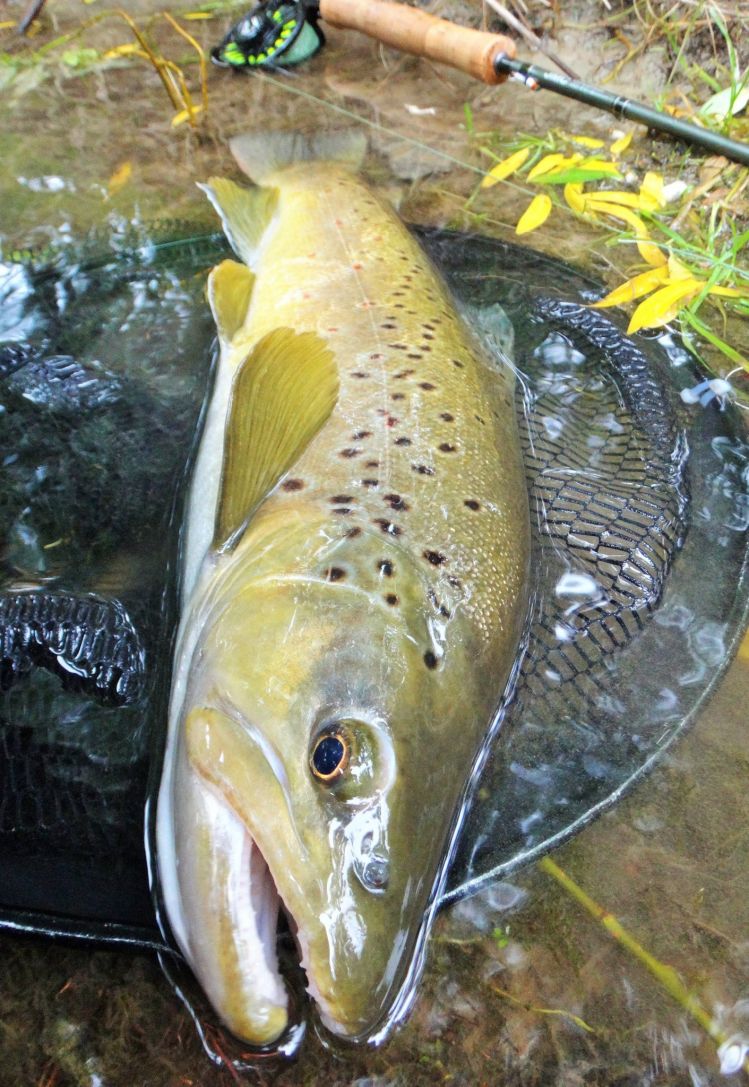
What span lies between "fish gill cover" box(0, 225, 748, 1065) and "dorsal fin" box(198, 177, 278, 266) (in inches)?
5.0

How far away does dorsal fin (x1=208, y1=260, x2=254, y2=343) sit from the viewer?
9.80 ft

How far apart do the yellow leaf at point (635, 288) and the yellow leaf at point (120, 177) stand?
2.49m

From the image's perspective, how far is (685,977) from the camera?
1800 millimetres

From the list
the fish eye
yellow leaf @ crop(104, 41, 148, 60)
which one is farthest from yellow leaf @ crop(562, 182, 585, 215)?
the fish eye

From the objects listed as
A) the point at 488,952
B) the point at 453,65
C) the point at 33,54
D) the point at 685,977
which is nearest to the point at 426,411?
the point at 488,952

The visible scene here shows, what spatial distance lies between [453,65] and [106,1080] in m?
4.73

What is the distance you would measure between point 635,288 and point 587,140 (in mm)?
1454

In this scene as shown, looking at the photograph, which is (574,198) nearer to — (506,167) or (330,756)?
(506,167)

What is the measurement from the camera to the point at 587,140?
4266 mm

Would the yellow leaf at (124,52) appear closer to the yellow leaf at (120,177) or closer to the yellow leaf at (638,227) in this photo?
the yellow leaf at (120,177)

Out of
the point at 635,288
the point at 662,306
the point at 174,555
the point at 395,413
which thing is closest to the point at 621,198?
the point at 635,288

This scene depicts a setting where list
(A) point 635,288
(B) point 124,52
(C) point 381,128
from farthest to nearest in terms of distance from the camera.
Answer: (B) point 124,52, (C) point 381,128, (A) point 635,288

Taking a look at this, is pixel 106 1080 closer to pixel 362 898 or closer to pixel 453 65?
pixel 362 898

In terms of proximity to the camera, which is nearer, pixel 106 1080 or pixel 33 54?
pixel 106 1080
